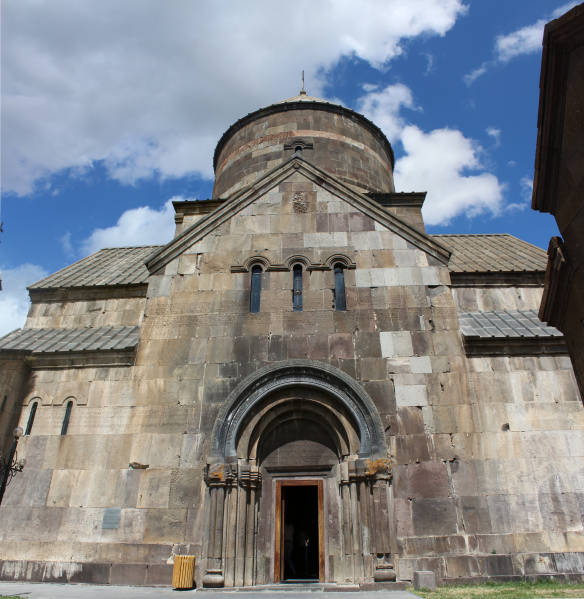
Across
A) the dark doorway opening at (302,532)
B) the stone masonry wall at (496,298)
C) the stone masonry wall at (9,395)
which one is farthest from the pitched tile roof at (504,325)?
the stone masonry wall at (9,395)

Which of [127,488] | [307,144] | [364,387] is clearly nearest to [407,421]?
[364,387]

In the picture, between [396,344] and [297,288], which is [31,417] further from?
[396,344]

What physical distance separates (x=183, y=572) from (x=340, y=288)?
4872 mm

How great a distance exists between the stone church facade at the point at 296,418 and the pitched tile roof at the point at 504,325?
2.3 inches

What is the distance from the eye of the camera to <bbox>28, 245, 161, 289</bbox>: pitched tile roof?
10.3 meters

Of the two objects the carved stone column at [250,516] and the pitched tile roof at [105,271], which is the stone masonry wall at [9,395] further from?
the carved stone column at [250,516]

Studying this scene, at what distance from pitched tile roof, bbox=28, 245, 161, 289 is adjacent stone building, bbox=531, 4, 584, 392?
831 centimetres

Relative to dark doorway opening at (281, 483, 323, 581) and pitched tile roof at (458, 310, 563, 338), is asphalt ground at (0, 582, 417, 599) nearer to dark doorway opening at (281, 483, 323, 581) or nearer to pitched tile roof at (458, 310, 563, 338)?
dark doorway opening at (281, 483, 323, 581)

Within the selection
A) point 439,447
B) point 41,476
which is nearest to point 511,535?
point 439,447

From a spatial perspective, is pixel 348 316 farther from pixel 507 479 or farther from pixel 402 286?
pixel 507 479

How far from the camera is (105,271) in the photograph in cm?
1114

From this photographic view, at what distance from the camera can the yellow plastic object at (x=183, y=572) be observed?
230 inches

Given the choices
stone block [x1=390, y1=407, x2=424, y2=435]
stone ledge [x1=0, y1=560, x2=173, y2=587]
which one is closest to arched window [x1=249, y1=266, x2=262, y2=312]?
stone block [x1=390, y1=407, x2=424, y2=435]

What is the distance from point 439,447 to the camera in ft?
21.4
